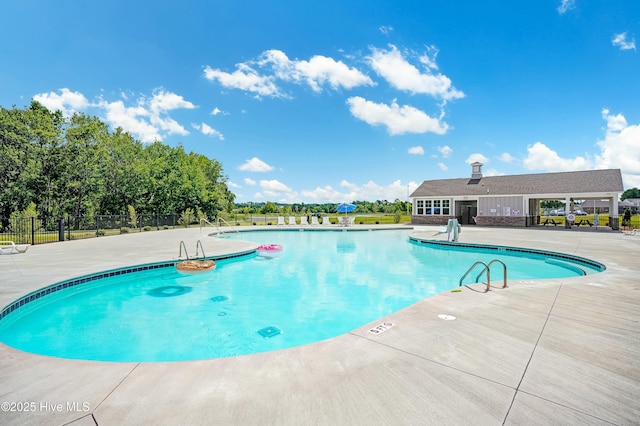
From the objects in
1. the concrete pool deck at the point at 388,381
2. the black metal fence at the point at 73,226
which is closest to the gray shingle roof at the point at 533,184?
the black metal fence at the point at 73,226

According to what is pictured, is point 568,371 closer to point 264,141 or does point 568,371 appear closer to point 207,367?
point 207,367

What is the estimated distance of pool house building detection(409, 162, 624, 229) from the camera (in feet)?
67.3

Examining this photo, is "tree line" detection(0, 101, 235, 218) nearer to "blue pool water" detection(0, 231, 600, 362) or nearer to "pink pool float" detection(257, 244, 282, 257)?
"pink pool float" detection(257, 244, 282, 257)

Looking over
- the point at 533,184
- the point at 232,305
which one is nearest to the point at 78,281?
the point at 232,305

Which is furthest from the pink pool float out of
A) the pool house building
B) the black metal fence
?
the pool house building

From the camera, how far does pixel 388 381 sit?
245cm

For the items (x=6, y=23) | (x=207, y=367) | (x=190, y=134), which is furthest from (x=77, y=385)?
(x=190, y=134)

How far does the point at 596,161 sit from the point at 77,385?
Answer: 35.0m

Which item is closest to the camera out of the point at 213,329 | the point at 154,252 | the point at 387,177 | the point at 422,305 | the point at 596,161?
the point at 422,305

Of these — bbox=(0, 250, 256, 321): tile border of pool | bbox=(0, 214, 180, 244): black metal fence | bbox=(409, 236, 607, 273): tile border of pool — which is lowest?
bbox=(0, 250, 256, 321): tile border of pool

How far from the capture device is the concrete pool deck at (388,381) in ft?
6.67

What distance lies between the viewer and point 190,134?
108 feet

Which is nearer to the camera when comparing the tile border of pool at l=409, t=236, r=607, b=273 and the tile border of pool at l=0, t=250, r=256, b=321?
the tile border of pool at l=0, t=250, r=256, b=321

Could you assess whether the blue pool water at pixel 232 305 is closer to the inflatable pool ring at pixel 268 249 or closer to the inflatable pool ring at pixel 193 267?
the inflatable pool ring at pixel 193 267
